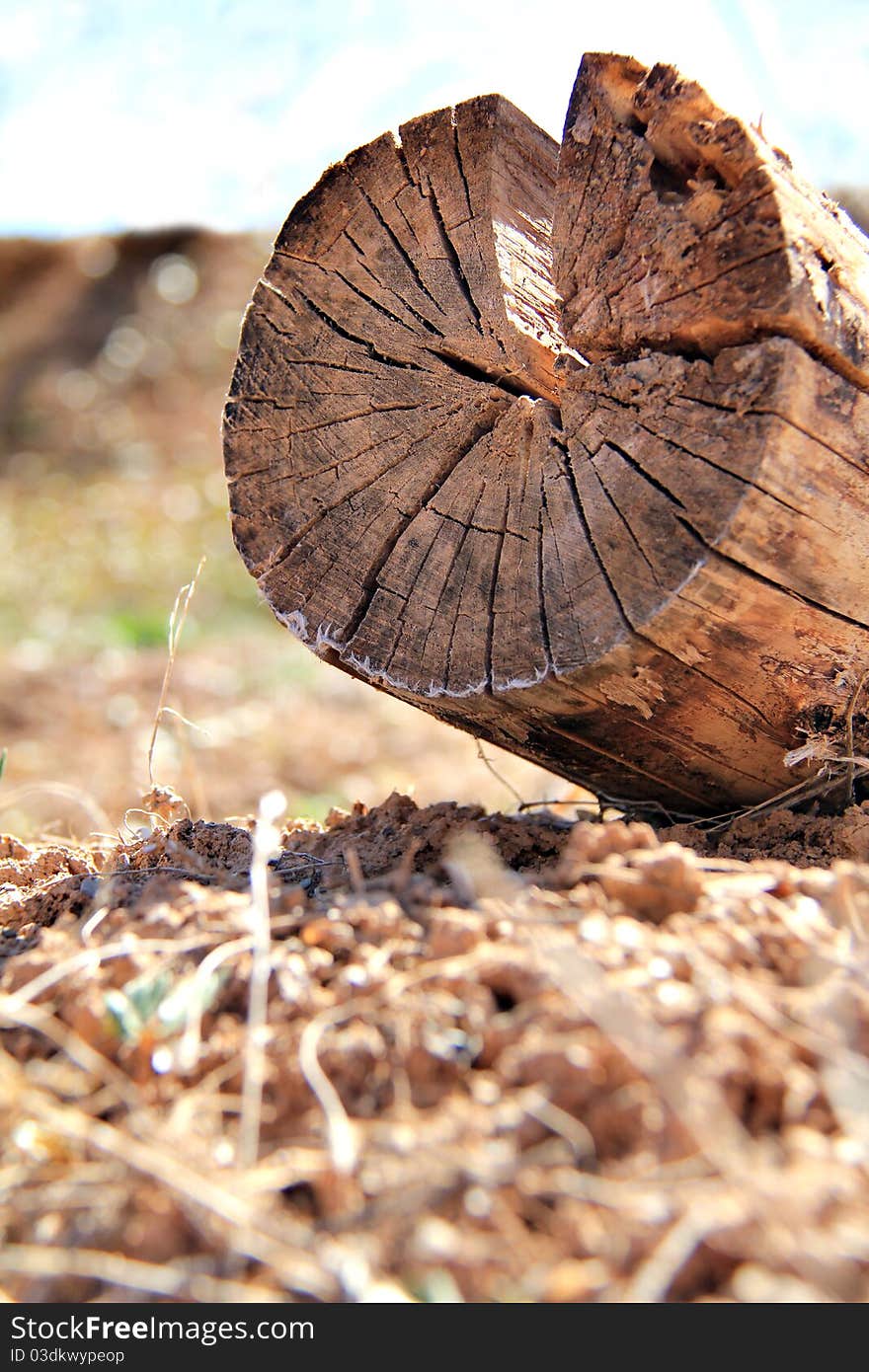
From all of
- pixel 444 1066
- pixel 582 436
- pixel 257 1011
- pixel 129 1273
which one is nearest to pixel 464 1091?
pixel 444 1066

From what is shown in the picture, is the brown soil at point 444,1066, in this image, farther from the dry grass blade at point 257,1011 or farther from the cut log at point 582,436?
the cut log at point 582,436

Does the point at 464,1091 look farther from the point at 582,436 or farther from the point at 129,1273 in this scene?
the point at 582,436

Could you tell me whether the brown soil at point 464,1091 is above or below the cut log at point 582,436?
below

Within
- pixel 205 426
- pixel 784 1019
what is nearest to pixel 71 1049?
pixel 784 1019

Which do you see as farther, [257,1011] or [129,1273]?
[257,1011]

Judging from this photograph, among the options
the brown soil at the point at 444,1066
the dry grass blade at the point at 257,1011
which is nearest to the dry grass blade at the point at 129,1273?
the brown soil at the point at 444,1066

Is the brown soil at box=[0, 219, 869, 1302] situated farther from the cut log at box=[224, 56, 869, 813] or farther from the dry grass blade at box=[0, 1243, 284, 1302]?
the cut log at box=[224, 56, 869, 813]

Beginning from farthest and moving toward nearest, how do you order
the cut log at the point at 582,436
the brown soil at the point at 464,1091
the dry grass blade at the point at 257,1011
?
the cut log at the point at 582,436, the dry grass blade at the point at 257,1011, the brown soil at the point at 464,1091
